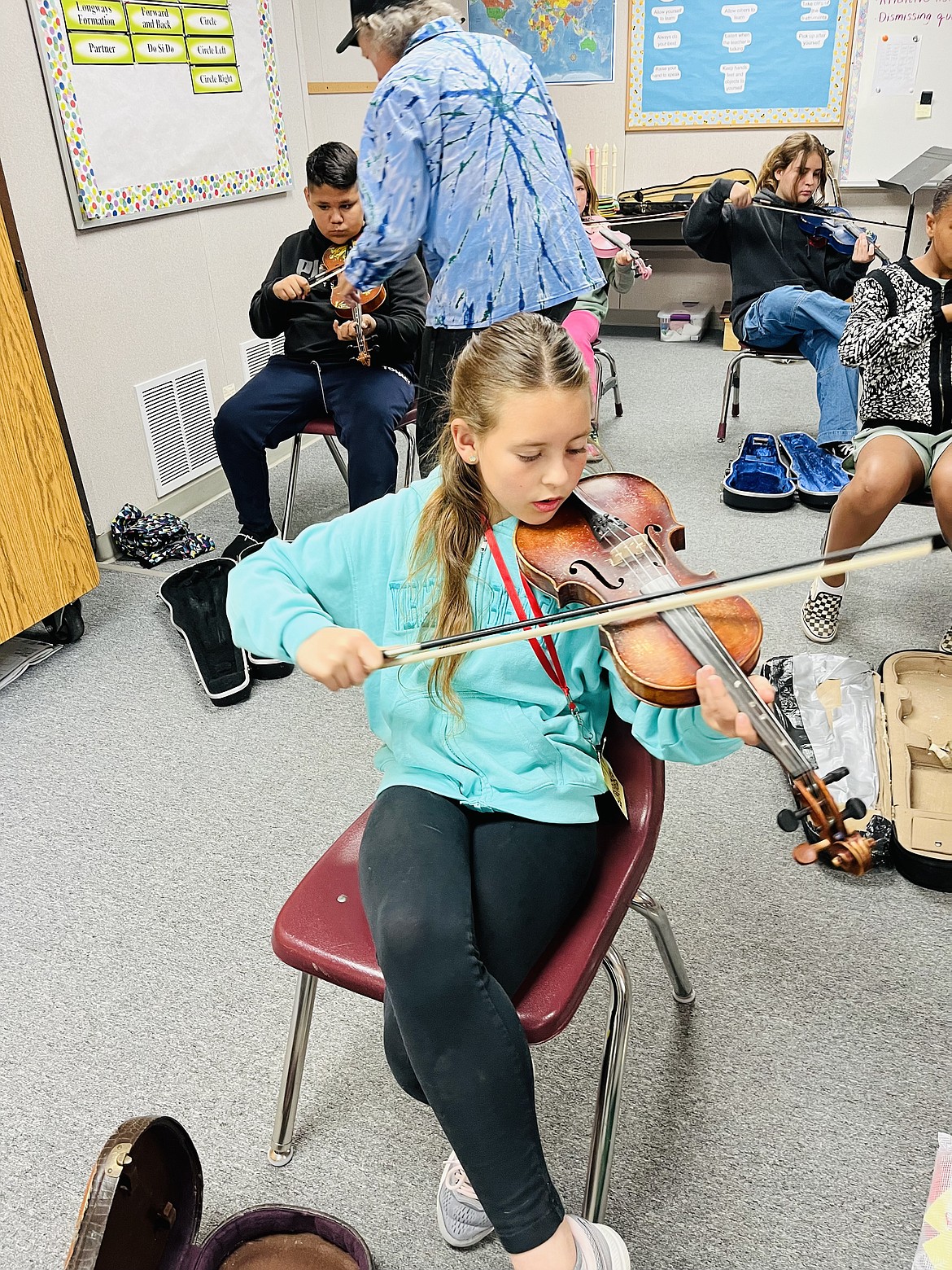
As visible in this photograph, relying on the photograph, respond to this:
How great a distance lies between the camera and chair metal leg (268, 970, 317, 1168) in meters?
1.20

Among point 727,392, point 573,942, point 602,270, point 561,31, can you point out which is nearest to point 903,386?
point 602,270

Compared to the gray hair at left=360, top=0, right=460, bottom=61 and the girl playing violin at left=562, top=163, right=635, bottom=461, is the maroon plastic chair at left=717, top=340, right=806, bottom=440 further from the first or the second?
the gray hair at left=360, top=0, right=460, bottom=61

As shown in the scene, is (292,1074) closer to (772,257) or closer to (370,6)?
(370,6)

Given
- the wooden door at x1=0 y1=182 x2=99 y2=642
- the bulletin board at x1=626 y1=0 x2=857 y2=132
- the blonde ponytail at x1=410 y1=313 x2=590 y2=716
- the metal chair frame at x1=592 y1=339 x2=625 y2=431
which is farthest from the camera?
the bulletin board at x1=626 y1=0 x2=857 y2=132

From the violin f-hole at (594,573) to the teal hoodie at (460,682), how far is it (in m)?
0.06

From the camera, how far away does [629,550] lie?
1134mm

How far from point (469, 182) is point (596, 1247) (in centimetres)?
184

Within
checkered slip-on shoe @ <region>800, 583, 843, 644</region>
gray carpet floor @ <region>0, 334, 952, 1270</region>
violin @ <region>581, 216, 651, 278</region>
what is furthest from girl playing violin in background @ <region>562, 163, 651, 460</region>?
gray carpet floor @ <region>0, 334, 952, 1270</region>

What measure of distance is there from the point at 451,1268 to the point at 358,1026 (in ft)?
1.26

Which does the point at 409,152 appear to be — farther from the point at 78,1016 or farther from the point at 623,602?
the point at 78,1016

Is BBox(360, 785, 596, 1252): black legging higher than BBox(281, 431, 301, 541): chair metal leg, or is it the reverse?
BBox(360, 785, 596, 1252): black legging

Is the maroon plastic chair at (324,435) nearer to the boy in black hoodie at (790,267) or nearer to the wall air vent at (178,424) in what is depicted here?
the wall air vent at (178,424)

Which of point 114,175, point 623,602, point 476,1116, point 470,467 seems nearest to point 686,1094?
point 476,1116

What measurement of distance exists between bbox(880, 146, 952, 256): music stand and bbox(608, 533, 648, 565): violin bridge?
3.76 metres
